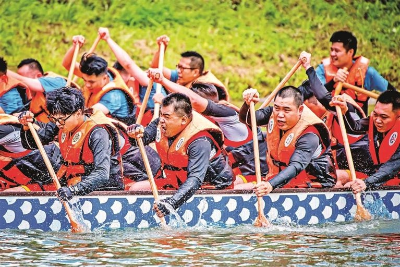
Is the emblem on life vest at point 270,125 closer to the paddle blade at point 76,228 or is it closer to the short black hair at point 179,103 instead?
the short black hair at point 179,103

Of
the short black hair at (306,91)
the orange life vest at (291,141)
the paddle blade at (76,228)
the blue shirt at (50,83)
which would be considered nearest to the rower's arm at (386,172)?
the orange life vest at (291,141)

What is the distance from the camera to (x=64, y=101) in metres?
7.84

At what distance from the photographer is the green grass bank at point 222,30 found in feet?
53.9

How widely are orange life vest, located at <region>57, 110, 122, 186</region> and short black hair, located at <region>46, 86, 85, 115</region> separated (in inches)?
5.8

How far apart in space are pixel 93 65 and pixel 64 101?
1.85 metres

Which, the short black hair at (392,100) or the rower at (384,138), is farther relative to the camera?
the short black hair at (392,100)

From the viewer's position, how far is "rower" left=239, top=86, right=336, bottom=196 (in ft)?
27.2

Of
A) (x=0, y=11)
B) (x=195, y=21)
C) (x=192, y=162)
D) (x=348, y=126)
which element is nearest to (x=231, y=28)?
(x=195, y=21)

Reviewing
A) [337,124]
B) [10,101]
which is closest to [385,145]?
[337,124]

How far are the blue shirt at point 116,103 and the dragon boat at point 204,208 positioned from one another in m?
1.93

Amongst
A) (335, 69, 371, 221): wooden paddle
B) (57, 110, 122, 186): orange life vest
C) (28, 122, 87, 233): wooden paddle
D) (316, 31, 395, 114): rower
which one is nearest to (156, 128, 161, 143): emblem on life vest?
(57, 110, 122, 186): orange life vest

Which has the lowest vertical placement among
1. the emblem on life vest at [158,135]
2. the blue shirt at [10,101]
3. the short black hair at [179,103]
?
the emblem on life vest at [158,135]

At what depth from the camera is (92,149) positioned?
25.9ft

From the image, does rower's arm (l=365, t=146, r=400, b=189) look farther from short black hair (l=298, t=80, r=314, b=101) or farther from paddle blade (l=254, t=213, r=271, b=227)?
short black hair (l=298, t=80, r=314, b=101)
